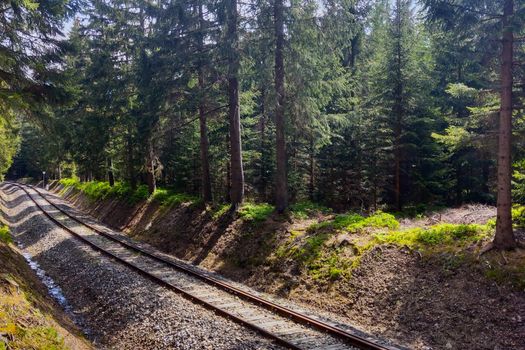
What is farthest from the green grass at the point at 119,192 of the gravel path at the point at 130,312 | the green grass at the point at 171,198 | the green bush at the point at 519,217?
the green bush at the point at 519,217

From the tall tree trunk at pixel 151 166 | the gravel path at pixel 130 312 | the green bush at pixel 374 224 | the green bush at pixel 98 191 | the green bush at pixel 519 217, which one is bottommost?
the gravel path at pixel 130 312

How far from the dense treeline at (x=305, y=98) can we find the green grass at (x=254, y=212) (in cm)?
76

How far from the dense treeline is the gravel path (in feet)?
17.0

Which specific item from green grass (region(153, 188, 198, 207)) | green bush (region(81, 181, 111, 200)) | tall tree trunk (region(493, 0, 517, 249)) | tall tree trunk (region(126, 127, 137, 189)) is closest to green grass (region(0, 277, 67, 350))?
tall tree trunk (region(493, 0, 517, 249))

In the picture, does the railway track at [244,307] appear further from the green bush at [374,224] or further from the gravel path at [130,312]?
the green bush at [374,224]

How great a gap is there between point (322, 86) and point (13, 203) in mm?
36527

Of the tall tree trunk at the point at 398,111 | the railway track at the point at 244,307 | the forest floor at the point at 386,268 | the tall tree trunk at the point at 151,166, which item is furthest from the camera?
the tall tree trunk at the point at 151,166

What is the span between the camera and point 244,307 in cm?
1091

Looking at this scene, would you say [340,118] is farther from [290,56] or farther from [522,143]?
[522,143]

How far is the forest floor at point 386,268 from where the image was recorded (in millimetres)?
8828

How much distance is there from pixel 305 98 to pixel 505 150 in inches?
292

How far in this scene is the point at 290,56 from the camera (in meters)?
15.4

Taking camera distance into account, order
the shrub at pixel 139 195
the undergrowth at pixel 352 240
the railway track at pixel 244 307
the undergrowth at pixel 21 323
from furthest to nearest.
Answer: the shrub at pixel 139 195
the undergrowth at pixel 352 240
the railway track at pixel 244 307
the undergrowth at pixel 21 323

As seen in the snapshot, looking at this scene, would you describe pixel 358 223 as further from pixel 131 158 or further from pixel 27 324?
pixel 131 158
